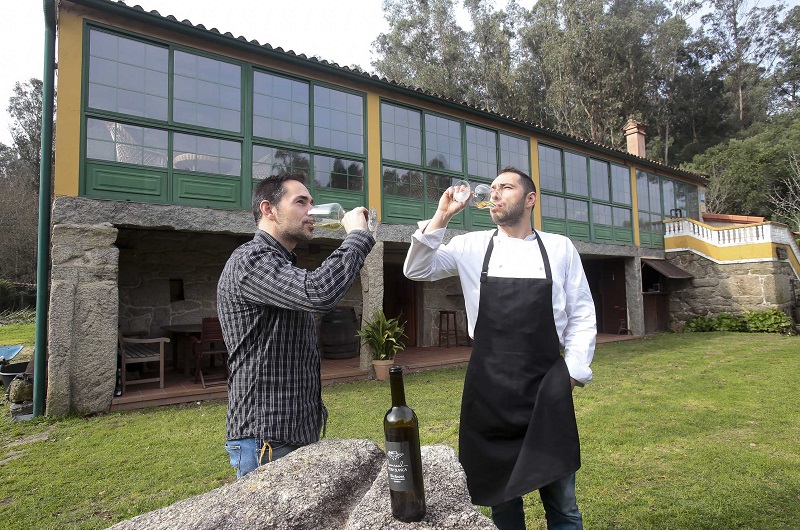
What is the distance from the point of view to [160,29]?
6805mm

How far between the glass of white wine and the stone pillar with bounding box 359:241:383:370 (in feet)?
20.4

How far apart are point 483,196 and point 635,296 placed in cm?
1304

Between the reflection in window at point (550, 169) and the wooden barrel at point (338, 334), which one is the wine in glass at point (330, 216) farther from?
the reflection in window at point (550, 169)

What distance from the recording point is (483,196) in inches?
97.0

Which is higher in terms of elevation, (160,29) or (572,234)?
(160,29)

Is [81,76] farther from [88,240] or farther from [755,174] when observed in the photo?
[755,174]

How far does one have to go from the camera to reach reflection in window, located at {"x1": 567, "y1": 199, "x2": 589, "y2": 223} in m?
12.1

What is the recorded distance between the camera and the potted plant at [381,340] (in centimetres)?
811

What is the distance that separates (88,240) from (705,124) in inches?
1442

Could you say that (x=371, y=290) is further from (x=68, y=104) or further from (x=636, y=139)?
(x=636, y=139)

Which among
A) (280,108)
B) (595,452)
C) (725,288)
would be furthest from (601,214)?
(595,452)

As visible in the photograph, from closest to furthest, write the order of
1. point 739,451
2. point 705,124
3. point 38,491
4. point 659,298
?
point 38,491
point 739,451
point 659,298
point 705,124

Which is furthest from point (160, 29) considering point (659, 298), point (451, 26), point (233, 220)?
point (451, 26)

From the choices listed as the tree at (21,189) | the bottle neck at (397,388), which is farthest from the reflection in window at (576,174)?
the tree at (21,189)
